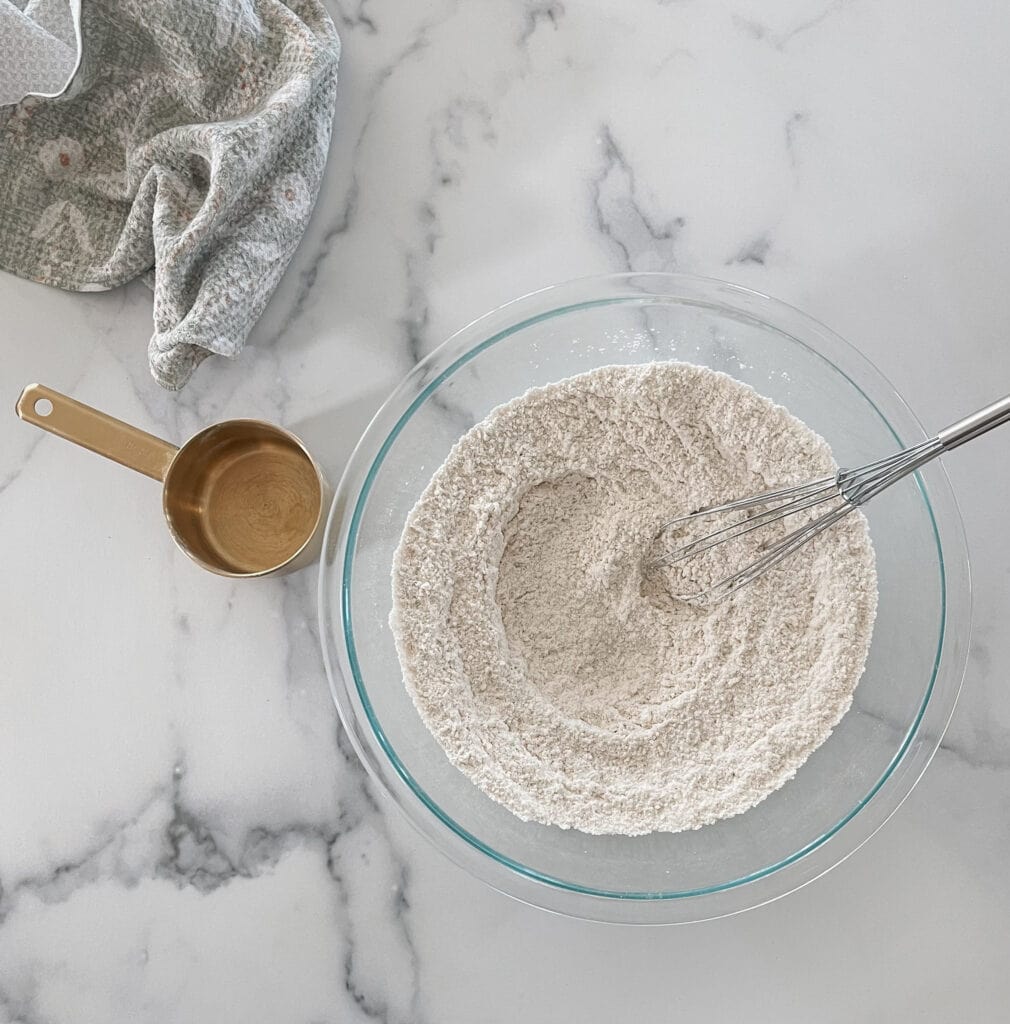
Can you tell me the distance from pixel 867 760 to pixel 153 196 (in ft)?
2.97

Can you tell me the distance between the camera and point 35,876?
964mm

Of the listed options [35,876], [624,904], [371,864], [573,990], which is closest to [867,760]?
[624,904]

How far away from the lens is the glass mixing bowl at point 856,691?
0.86 metres

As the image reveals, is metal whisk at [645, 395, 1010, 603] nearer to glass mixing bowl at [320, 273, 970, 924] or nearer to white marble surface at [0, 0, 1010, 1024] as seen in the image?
glass mixing bowl at [320, 273, 970, 924]

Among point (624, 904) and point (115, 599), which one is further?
point (115, 599)

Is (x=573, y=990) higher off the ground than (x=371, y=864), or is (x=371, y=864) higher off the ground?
(x=371, y=864)

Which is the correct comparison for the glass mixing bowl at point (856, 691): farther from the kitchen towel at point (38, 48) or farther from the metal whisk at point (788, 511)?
the kitchen towel at point (38, 48)

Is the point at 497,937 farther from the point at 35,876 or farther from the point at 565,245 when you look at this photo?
the point at 565,245

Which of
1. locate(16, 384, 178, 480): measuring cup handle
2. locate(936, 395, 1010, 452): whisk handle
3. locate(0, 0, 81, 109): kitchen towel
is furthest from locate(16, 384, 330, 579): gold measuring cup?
locate(936, 395, 1010, 452): whisk handle

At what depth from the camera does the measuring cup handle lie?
34.3 inches

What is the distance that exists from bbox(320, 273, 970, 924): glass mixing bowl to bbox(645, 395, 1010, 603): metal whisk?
0.35 ft

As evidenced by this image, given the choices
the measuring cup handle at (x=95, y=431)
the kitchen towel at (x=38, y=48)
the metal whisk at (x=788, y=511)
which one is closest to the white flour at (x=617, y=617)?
the metal whisk at (x=788, y=511)

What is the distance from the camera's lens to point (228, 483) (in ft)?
3.15

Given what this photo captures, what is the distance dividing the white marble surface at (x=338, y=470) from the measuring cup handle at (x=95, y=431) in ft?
0.30
